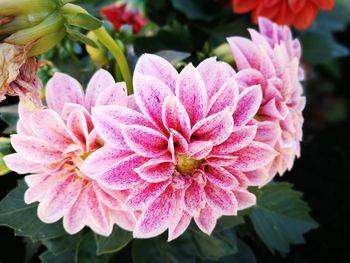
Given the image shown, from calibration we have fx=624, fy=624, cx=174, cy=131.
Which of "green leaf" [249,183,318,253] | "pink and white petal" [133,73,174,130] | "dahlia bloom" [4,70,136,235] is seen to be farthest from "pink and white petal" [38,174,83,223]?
"green leaf" [249,183,318,253]

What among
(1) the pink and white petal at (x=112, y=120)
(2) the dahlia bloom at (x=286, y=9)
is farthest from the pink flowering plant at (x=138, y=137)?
(2) the dahlia bloom at (x=286, y=9)

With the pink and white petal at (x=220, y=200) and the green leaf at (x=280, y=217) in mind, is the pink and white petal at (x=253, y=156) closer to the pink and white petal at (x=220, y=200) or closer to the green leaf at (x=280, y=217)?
the pink and white petal at (x=220, y=200)

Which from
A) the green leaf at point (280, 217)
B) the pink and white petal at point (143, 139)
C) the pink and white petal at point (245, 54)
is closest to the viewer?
the pink and white petal at point (143, 139)

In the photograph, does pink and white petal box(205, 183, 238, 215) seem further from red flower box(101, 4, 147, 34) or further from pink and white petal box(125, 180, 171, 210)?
red flower box(101, 4, 147, 34)

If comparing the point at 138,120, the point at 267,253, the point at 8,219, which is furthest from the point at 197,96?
the point at 267,253

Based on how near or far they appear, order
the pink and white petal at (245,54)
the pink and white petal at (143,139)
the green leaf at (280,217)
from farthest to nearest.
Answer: the green leaf at (280,217), the pink and white petal at (245,54), the pink and white petal at (143,139)

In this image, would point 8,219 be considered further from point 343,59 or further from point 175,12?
point 343,59
